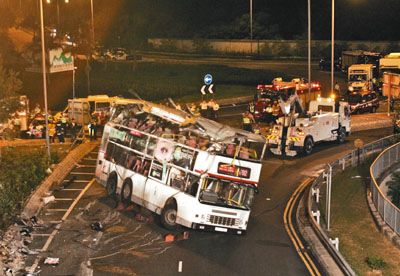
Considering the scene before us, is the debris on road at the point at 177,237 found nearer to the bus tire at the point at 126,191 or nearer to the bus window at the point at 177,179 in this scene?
the bus window at the point at 177,179

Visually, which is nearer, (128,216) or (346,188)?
(128,216)

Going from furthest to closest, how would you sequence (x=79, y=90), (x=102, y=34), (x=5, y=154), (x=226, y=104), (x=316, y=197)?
(x=102, y=34), (x=79, y=90), (x=226, y=104), (x=5, y=154), (x=316, y=197)

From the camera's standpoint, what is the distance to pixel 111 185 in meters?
25.2

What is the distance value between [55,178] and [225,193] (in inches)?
403

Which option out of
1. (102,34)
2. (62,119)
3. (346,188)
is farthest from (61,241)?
(102,34)

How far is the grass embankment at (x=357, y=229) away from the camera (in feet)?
62.8

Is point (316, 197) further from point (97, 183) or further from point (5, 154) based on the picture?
point (5, 154)

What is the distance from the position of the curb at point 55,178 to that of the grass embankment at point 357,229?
10.9 meters

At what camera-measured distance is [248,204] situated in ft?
68.0

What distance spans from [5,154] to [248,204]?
50.0ft

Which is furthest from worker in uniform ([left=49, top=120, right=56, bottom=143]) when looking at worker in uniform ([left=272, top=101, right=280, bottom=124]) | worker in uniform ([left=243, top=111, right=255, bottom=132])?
worker in uniform ([left=272, top=101, right=280, bottom=124])

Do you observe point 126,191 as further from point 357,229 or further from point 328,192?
point 357,229

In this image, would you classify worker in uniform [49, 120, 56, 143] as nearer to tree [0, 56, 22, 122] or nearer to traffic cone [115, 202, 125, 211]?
tree [0, 56, 22, 122]

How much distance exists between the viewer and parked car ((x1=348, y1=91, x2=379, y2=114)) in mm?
45844
